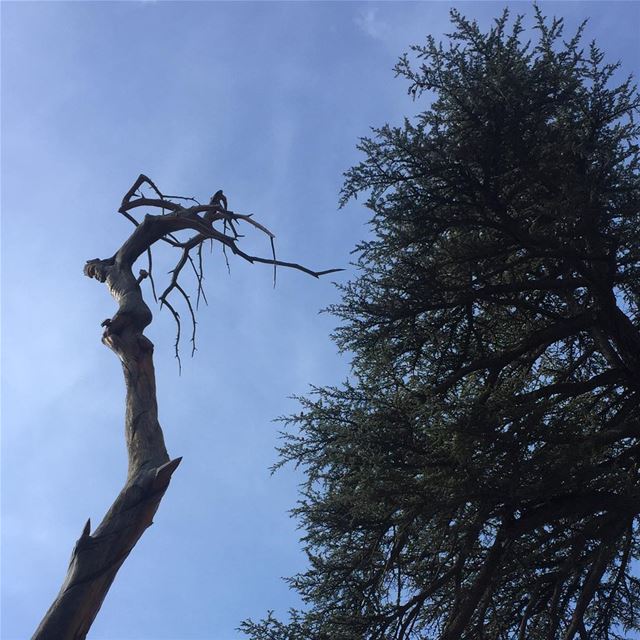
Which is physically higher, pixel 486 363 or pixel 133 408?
pixel 486 363

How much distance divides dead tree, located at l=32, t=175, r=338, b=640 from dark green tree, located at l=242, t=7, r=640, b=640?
9.84ft

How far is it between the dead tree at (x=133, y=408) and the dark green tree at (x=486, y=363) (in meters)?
3.00

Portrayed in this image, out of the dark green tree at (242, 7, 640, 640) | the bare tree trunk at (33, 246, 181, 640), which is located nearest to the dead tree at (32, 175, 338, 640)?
the bare tree trunk at (33, 246, 181, 640)

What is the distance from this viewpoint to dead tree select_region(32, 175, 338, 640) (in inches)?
144

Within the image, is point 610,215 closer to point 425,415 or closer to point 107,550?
point 425,415

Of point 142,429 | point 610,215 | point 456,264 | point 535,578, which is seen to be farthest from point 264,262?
point 535,578

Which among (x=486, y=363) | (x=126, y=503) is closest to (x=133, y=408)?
(x=126, y=503)

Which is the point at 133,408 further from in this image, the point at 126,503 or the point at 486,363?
the point at 486,363

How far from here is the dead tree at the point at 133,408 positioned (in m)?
3.65

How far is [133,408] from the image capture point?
14.3 ft

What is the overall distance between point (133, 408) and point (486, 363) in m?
5.87

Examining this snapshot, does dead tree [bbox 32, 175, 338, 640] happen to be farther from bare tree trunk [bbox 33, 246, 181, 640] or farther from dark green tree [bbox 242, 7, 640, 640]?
dark green tree [bbox 242, 7, 640, 640]

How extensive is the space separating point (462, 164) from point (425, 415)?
323 centimetres

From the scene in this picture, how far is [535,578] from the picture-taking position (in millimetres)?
9305
